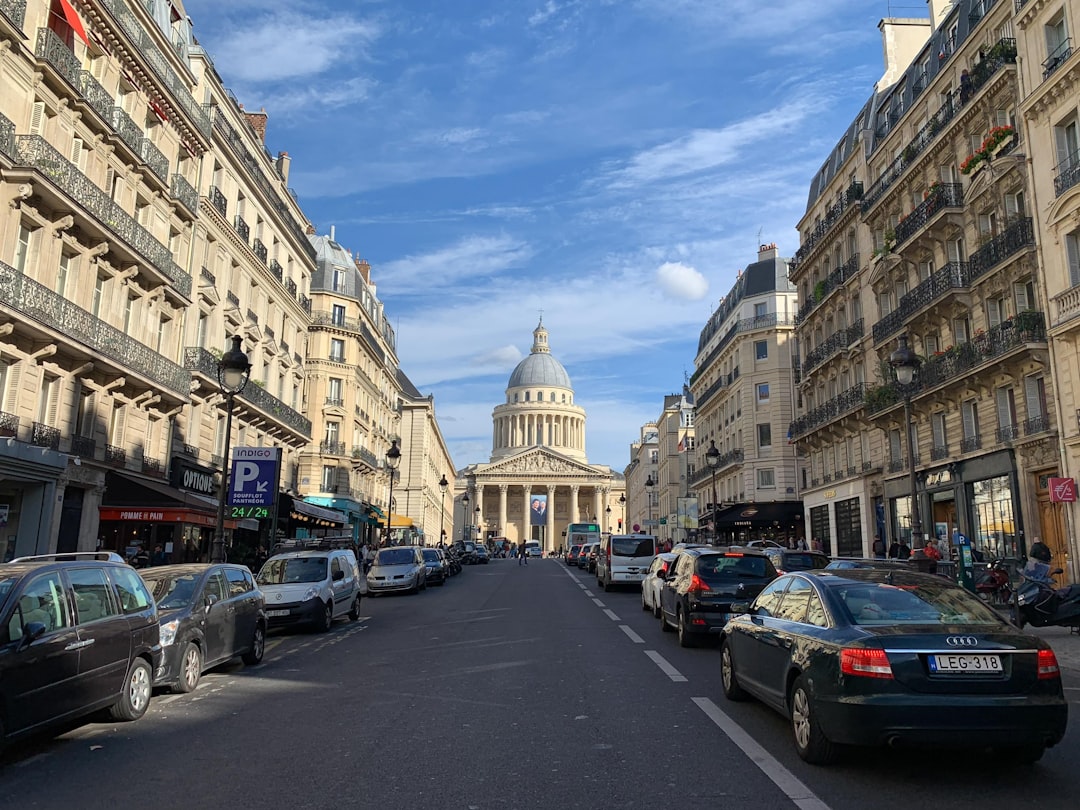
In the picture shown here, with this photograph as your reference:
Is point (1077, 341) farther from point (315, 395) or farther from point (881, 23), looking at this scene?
point (315, 395)

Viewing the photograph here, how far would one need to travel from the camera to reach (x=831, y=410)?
36.4m

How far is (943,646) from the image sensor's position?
5.62m

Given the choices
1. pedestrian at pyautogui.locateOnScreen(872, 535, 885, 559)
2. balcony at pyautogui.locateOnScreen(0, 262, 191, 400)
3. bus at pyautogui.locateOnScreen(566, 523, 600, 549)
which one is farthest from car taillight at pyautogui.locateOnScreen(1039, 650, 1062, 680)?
bus at pyautogui.locateOnScreen(566, 523, 600, 549)

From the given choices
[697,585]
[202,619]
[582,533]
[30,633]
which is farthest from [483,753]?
[582,533]

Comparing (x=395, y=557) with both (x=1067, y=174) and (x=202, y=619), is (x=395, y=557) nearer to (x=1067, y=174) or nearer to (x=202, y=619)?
(x=202, y=619)

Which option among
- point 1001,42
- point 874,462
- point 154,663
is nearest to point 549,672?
point 154,663

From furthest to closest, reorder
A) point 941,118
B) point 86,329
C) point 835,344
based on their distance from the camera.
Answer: point 835,344
point 941,118
point 86,329

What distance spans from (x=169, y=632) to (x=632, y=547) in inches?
777

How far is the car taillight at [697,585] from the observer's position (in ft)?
41.1

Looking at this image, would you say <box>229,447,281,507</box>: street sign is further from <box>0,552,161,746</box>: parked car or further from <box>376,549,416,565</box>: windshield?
<box>0,552,161,746</box>: parked car

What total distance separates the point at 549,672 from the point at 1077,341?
16.9 metres

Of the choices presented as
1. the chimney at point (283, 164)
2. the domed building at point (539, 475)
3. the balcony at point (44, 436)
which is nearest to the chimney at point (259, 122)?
the chimney at point (283, 164)

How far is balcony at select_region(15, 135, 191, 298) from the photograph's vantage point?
18922 mm

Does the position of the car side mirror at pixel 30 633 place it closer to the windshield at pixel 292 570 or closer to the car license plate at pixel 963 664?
the car license plate at pixel 963 664
